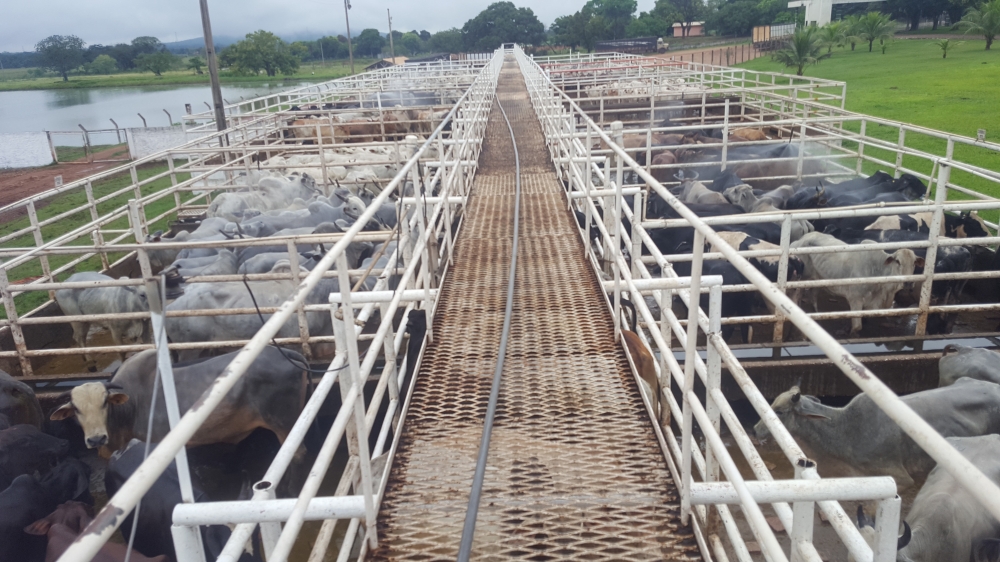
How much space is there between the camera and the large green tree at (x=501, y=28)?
10512 cm

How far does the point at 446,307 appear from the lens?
6.07 metres

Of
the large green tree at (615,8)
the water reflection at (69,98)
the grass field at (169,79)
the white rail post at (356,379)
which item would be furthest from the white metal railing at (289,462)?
the large green tree at (615,8)

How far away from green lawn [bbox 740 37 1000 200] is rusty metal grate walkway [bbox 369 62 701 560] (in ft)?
43.0

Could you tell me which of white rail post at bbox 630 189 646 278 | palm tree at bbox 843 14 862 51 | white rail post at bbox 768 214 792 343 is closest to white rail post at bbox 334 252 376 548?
white rail post at bbox 630 189 646 278

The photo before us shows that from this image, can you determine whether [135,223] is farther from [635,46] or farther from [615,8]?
[615,8]

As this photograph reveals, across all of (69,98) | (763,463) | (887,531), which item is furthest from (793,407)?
(69,98)

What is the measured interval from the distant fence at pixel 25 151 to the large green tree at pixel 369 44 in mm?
135565

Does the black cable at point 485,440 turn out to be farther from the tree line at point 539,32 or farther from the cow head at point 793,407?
the tree line at point 539,32

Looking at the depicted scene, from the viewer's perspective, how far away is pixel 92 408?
611cm

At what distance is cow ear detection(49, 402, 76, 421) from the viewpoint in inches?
237

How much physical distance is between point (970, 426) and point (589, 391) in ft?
9.63

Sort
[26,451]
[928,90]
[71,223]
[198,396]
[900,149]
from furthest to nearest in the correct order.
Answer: [928,90], [71,223], [900,149], [198,396], [26,451]

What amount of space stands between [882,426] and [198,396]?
5507 mm

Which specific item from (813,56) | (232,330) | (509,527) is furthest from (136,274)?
(813,56)
